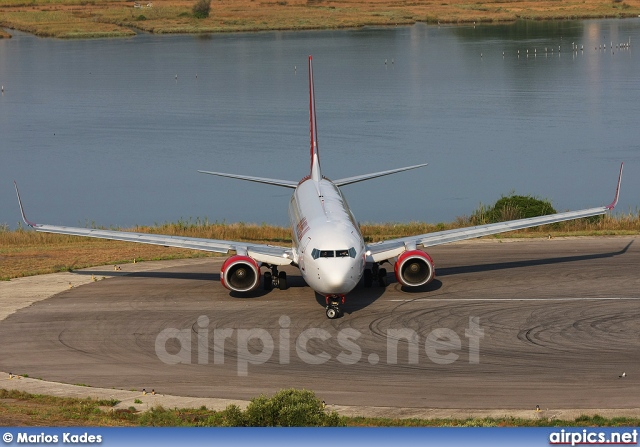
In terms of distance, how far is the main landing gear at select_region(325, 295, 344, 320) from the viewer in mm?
36719

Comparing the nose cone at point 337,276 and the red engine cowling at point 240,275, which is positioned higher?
the red engine cowling at point 240,275

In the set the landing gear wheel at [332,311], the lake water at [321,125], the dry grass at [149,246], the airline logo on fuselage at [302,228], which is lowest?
the landing gear wheel at [332,311]

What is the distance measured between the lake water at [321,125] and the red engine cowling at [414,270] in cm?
3035

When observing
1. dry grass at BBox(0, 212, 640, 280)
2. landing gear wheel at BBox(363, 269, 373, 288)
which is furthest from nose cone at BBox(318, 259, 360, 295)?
dry grass at BBox(0, 212, 640, 280)

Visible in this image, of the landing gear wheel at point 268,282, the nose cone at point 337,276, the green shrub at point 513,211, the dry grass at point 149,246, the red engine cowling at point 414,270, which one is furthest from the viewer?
the green shrub at point 513,211

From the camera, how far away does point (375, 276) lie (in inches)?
1636

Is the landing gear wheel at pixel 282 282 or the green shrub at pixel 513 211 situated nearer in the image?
the landing gear wheel at pixel 282 282

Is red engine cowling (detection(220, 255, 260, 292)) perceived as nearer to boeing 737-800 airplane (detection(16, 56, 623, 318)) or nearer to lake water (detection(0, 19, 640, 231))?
boeing 737-800 airplane (detection(16, 56, 623, 318))

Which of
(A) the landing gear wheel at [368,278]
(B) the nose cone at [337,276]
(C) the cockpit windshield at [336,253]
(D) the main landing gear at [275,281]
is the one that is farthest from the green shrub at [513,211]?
(B) the nose cone at [337,276]

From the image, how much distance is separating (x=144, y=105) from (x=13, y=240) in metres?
69.5

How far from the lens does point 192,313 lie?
3859cm

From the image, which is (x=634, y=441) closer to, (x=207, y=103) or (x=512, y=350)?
(x=512, y=350)

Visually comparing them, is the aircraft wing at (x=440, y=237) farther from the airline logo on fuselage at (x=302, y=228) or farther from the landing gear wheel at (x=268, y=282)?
the landing gear wheel at (x=268, y=282)

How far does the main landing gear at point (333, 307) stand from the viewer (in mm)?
36719
